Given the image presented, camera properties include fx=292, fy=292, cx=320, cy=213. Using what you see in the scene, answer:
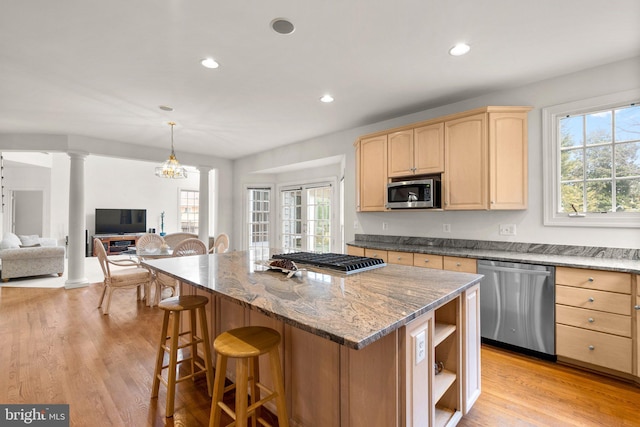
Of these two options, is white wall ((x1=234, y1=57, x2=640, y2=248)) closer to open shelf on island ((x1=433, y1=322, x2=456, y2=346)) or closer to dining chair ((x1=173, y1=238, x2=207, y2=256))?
open shelf on island ((x1=433, y1=322, x2=456, y2=346))

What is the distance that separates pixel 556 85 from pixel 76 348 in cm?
512

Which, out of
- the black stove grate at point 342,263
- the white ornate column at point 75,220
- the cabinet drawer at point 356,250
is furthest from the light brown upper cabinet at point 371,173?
the white ornate column at point 75,220

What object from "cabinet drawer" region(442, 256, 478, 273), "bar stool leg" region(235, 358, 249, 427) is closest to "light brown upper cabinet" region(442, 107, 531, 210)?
"cabinet drawer" region(442, 256, 478, 273)

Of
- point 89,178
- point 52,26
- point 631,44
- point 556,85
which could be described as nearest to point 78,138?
point 52,26

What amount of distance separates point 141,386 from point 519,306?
10.1 ft

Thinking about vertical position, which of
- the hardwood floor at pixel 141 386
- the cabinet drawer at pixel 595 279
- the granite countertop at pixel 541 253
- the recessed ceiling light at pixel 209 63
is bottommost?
the hardwood floor at pixel 141 386

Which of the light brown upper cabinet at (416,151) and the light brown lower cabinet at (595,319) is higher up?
the light brown upper cabinet at (416,151)

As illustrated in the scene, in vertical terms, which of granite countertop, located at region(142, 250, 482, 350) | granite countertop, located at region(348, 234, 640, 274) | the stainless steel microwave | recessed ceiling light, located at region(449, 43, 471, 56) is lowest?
granite countertop, located at region(142, 250, 482, 350)

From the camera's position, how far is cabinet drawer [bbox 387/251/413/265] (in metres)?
3.20

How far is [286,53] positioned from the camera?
2359mm

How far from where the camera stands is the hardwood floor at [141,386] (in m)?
1.80

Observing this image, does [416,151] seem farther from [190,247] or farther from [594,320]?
[190,247]

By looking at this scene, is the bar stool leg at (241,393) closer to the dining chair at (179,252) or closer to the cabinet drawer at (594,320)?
the cabinet drawer at (594,320)

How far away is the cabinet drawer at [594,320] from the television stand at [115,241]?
30.7ft
